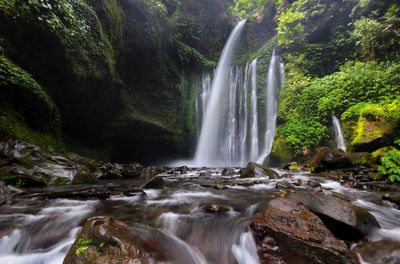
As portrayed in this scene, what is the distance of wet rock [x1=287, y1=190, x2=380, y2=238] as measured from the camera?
2.81 m

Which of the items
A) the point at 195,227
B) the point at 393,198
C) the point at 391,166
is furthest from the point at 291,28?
the point at 195,227

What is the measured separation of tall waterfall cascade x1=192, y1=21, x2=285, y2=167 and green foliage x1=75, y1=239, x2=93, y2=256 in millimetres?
Answer: 11136

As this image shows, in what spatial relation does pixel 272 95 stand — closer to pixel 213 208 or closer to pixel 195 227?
pixel 213 208

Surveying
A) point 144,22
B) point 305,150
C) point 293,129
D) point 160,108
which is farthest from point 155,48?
point 305,150

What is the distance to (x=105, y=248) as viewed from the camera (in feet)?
6.48

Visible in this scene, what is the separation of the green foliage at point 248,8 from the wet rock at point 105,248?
2192 cm

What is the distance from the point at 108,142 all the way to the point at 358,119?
10.8 metres

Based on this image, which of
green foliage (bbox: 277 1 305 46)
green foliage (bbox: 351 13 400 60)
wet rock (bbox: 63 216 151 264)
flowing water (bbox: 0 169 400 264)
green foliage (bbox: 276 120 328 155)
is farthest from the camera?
green foliage (bbox: 277 1 305 46)

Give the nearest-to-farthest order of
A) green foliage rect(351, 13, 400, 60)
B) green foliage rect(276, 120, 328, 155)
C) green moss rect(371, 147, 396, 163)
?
green moss rect(371, 147, 396, 163) → green foliage rect(276, 120, 328, 155) → green foliage rect(351, 13, 400, 60)

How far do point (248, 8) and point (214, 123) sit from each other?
1243 cm

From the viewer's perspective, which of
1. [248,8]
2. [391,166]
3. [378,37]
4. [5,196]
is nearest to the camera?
[5,196]

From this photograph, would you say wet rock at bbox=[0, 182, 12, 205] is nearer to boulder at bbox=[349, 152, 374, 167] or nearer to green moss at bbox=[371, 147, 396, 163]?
boulder at bbox=[349, 152, 374, 167]

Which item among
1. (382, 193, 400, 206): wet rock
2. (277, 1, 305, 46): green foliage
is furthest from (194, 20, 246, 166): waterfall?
(382, 193, 400, 206): wet rock

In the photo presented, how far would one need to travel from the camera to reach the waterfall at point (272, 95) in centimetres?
1300
